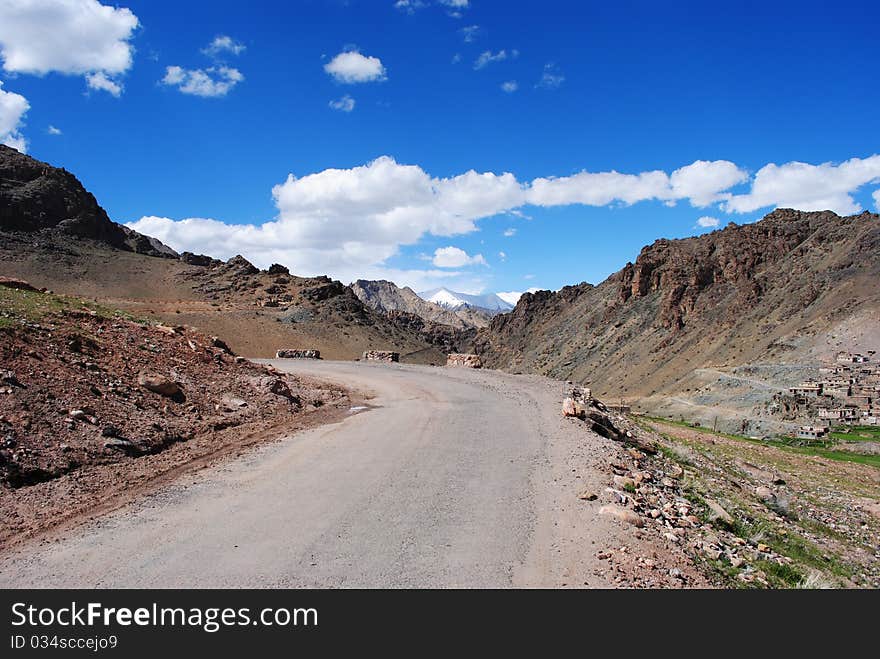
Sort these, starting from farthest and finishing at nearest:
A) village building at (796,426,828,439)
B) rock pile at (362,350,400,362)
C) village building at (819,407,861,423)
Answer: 1. village building at (819,407,861,423)
2. village building at (796,426,828,439)
3. rock pile at (362,350,400,362)

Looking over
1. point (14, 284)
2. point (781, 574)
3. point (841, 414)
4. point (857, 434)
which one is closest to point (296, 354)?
point (14, 284)

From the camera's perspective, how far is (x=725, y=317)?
277 feet

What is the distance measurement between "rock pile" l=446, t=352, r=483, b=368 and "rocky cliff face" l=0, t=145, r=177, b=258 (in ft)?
313

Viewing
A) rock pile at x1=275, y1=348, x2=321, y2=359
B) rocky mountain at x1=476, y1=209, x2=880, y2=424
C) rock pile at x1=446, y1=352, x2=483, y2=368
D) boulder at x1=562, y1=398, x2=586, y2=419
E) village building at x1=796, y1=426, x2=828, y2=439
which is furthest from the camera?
rocky mountain at x1=476, y1=209, x2=880, y2=424

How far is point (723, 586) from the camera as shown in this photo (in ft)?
18.7

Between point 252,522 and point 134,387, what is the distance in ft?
19.7

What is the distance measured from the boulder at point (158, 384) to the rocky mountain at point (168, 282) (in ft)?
142

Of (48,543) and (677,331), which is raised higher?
(677,331)

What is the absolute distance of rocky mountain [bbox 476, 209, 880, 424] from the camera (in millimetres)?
57562

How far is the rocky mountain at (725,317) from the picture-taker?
189 ft

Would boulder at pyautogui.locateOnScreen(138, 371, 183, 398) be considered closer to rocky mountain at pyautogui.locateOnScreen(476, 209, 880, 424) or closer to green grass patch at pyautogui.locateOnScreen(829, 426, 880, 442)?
green grass patch at pyautogui.locateOnScreen(829, 426, 880, 442)

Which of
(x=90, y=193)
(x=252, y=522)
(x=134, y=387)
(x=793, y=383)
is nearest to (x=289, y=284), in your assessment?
(x=90, y=193)

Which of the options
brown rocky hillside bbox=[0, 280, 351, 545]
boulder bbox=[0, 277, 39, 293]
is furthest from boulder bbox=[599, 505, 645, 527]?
boulder bbox=[0, 277, 39, 293]
